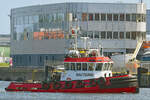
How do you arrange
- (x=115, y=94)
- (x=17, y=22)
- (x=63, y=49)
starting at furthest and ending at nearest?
(x=17, y=22), (x=63, y=49), (x=115, y=94)

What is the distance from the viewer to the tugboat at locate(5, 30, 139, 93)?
208 ft

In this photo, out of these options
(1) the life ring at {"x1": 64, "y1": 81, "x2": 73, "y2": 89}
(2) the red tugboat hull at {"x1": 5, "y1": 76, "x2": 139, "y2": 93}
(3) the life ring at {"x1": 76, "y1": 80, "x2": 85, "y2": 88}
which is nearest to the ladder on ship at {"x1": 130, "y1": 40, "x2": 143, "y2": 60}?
(2) the red tugboat hull at {"x1": 5, "y1": 76, "x2": 139, "y2": 93}

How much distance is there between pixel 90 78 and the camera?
211ft

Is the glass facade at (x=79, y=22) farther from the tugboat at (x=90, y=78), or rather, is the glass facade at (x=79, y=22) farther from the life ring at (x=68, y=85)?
the life ring at (x=68, y=85)

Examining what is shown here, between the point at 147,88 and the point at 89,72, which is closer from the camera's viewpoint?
the point at 89,72

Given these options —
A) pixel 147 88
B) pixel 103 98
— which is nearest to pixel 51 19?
pixel 147 88

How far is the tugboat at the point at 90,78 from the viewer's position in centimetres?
6350

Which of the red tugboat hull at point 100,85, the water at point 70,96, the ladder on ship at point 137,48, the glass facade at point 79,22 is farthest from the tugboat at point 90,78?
the glass facade at point 79,22

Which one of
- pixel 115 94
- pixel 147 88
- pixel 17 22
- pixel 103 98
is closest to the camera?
pixel 103 98

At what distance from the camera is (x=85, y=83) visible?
210 ft

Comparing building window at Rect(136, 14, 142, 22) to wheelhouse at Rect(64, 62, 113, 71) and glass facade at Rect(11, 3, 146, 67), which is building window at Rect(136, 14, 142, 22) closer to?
glass facade at Rect(11, 3, 146, 67)

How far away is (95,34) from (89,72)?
3698cm

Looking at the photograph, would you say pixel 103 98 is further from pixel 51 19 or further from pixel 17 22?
pixel 17 22

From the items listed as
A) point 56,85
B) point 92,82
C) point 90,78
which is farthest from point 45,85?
point 92,82
